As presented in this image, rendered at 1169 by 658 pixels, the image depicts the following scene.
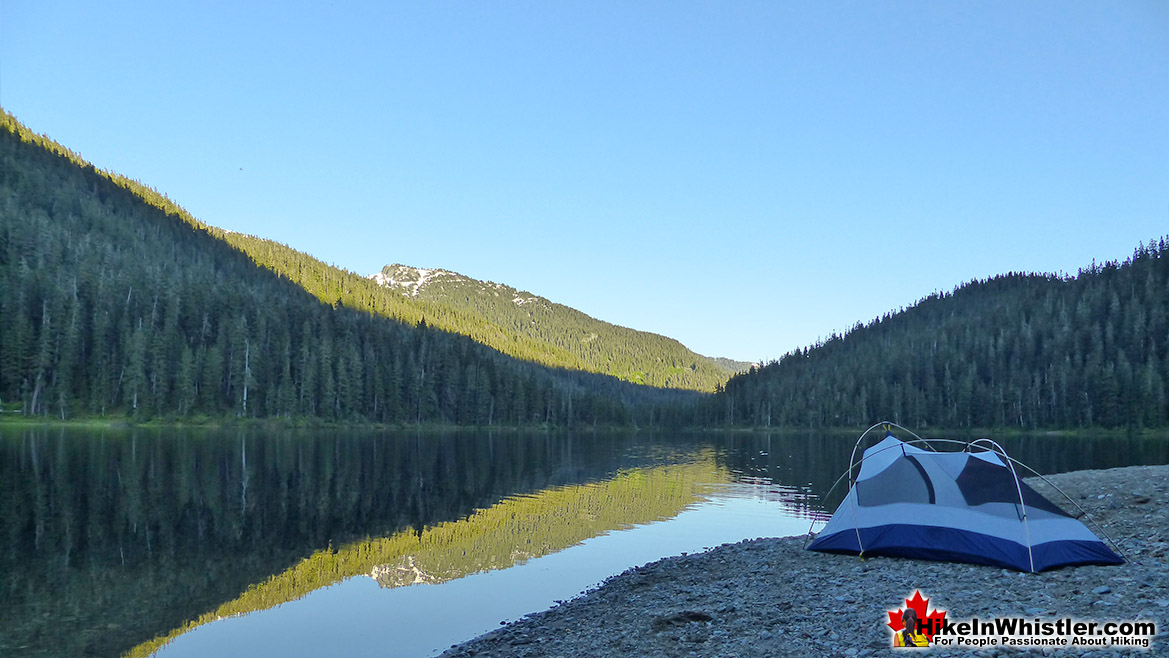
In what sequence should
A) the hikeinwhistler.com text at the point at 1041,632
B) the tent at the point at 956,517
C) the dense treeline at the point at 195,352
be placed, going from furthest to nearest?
1. the dense treeline at the point at 195,352
2. the tent at the point at 956,517
3. the hikeinwhistler.com text at the point at 1041,632

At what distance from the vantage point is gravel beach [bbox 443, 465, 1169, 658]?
12.5 m

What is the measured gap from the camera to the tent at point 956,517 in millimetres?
16734

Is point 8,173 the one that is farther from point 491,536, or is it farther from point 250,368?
point 491,536

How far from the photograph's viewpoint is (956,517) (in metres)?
18.5

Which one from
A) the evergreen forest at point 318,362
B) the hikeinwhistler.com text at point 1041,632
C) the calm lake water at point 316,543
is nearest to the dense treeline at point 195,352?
the evergreen forest at point 318,362

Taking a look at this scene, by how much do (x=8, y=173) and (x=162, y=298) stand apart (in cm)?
11032

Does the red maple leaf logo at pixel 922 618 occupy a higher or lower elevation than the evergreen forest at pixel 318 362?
lower

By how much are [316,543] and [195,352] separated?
117 metres

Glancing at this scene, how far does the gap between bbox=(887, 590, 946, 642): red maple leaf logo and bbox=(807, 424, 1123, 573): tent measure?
534cm

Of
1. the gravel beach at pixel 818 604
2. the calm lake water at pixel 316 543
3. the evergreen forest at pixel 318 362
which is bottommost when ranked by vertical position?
the calm lake water at pixel 316 543

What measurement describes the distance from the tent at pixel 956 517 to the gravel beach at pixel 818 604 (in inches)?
18.0

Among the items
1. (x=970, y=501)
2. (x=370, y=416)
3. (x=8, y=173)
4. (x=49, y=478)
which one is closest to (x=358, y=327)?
(x=370, y=416)

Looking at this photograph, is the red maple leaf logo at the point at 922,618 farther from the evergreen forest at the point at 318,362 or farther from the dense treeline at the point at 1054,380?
the dense treeline at the point at 1054,380

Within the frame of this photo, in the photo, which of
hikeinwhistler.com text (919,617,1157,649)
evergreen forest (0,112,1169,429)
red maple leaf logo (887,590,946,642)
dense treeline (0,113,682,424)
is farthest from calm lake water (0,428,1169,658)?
evergreen forest (0,112,1169,429)
